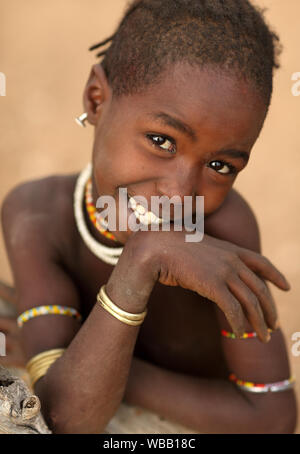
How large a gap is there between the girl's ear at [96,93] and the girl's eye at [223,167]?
1.22 ft

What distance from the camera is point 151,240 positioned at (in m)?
1.39

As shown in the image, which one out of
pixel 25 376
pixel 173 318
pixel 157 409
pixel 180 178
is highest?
pixel 180 178

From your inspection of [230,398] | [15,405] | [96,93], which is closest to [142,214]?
[96,93]

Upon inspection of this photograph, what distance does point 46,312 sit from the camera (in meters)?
1.64

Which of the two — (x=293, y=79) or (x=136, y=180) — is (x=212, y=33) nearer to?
(x=136, y=180)

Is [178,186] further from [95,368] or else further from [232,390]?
[232,390]

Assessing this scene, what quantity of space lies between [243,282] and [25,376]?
103 cm

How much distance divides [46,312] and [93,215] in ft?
1.04

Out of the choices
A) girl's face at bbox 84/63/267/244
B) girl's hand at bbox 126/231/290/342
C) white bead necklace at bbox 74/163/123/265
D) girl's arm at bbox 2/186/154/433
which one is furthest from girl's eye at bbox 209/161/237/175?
white bead necklace at bbox 74/163/123/265

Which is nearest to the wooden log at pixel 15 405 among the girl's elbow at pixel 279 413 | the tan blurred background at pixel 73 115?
the girl's elbow at pixel 279 413

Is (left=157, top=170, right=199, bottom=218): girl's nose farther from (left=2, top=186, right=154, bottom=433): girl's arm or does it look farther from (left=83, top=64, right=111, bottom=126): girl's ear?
(left=83, top=64, right=111, bottom=126): girl's ear

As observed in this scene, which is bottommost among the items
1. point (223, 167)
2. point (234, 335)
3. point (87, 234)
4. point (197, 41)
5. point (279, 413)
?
point (279, 413)

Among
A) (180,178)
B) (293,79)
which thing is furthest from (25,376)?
(293,79)

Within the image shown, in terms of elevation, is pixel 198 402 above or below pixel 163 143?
below
